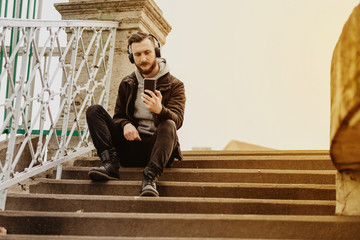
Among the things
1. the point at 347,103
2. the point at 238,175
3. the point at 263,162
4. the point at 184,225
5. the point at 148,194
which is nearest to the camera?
the point at 347,103

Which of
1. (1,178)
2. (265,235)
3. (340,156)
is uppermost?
(340,156)

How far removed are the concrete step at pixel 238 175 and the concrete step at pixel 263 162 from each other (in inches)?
10.8

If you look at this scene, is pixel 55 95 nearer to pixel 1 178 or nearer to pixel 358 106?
pixel 1 178

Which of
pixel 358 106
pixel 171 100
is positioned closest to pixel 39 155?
pixel 171 100

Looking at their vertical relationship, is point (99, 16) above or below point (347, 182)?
above

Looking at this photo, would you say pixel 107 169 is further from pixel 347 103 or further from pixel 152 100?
pixel 347 103

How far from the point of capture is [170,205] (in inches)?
93.1

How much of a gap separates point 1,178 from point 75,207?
532mm

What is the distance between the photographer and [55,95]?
3217 millimetres

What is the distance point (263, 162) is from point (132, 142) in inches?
39.8

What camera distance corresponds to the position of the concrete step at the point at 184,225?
1830 millimetres

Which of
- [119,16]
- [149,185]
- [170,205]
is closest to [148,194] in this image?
[149,185]

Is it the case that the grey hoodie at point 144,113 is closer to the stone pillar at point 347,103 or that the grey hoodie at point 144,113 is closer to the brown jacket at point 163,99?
the brown jacket at point 163,99

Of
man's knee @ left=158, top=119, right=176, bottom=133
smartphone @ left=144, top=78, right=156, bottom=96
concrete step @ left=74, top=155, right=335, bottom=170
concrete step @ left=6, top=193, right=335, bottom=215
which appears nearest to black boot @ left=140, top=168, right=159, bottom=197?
concrete step @ left=6, top=193, right=335, bottom=215
